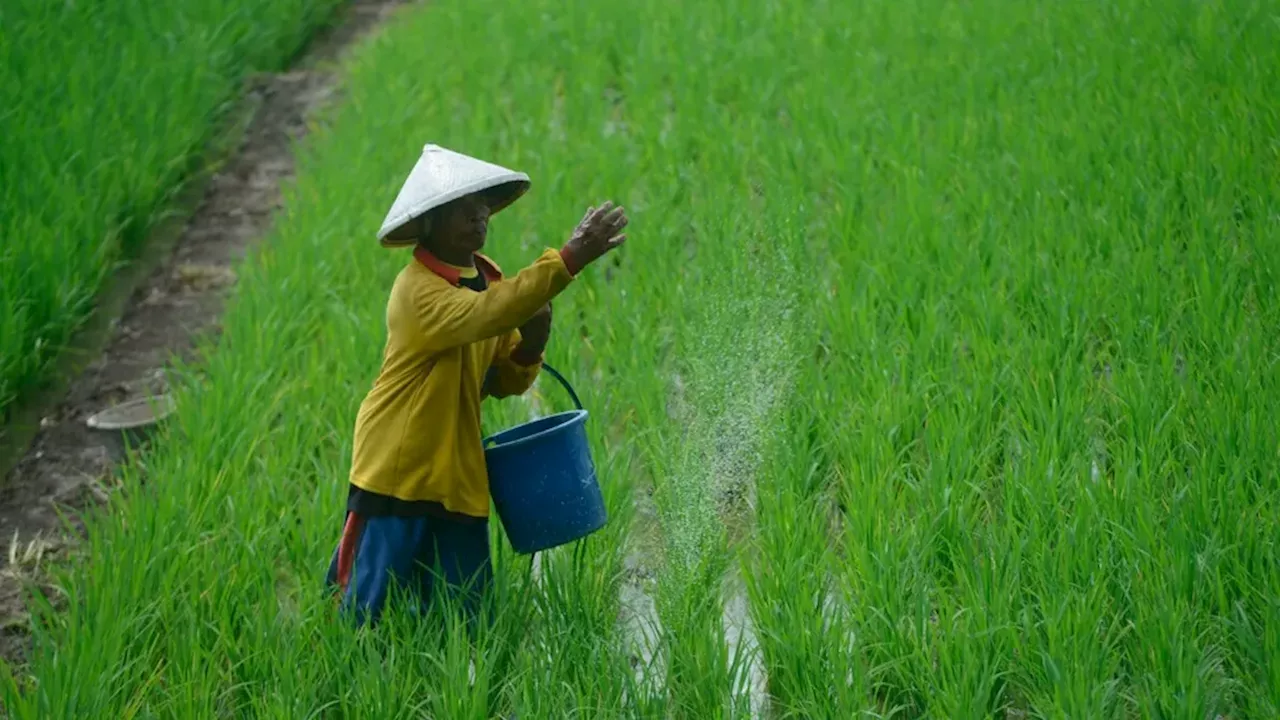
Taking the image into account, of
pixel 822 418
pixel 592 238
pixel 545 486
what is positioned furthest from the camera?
pixel 822 418

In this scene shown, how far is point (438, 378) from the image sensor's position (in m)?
2.59

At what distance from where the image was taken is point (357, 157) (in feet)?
17.9

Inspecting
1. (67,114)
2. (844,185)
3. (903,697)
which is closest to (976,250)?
(844,185)

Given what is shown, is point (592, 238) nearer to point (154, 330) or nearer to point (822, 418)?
point (822, 418)

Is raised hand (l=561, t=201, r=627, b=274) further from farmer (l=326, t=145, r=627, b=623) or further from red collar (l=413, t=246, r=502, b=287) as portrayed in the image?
red collar (l=413, t=246, r=502, b=287)

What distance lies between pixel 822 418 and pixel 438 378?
1064 millimetres

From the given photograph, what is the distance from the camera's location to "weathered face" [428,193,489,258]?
2588mm

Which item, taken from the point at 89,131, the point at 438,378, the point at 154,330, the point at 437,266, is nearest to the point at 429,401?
the point at 438,378

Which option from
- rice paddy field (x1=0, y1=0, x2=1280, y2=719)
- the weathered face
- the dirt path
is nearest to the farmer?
the weathered face

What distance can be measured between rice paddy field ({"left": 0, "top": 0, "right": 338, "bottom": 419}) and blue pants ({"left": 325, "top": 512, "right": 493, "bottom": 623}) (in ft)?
5.40

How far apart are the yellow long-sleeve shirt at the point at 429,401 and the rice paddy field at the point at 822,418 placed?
268 mm

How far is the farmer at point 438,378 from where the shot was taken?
2465 mm

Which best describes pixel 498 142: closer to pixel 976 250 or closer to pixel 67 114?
pixel 67 114

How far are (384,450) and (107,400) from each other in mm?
1948
